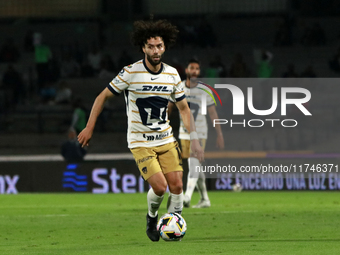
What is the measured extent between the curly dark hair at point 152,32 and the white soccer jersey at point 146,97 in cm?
23

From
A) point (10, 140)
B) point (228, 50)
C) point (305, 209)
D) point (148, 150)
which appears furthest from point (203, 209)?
point (228, 50)

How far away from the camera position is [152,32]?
6734 mm

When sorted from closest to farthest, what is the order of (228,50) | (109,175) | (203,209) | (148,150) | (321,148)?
(148,150) → (203,209) → (321,148) → (109,175) → (228,50)

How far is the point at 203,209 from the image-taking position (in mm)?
10711

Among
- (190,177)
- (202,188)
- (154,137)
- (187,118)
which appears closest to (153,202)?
(154,137)

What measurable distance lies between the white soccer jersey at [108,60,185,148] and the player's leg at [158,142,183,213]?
108 millimetres

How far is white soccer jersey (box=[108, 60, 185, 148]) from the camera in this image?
6.68 meters

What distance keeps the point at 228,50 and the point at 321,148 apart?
11297 millimetres

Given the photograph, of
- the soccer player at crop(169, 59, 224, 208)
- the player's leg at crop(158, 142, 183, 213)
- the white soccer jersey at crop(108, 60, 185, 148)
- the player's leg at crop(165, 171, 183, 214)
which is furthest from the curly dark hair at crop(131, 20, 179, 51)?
the soccer player at crop(169, 59, 224, 208)

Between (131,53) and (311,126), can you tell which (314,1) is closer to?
(131,53)

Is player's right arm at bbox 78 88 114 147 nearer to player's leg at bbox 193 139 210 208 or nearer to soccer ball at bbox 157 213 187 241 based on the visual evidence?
soccer ball at bbox 157 213 187 241

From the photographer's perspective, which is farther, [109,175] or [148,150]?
[109,175]

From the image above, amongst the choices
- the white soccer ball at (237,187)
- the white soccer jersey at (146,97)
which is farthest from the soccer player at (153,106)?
the white soccer ball at (237,187)

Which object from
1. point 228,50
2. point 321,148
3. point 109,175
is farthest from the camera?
point 228,50
